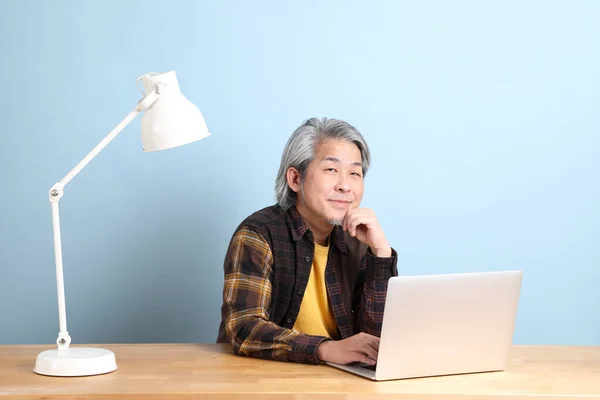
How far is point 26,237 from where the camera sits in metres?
2.73

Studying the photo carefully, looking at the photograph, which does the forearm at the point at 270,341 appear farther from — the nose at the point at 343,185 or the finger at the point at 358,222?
the nose at the point at 343,185

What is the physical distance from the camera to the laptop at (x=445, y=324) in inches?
65.9

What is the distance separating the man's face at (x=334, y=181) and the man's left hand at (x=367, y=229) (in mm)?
108

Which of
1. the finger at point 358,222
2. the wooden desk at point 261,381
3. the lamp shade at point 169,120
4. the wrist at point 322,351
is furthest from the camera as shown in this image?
the finger at point 358,222

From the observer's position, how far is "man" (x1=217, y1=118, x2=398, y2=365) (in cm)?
207

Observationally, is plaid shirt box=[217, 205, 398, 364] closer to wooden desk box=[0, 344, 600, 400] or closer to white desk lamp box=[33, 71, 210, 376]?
wooden desk box=[0, 344, 600, 400]

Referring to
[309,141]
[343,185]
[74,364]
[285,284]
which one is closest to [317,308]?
[285,284]

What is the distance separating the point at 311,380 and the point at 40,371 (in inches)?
23.8

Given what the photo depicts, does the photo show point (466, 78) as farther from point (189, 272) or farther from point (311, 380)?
point (311, 380)

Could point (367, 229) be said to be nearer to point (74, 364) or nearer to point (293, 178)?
point (293, 178)

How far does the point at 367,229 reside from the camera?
2080mm

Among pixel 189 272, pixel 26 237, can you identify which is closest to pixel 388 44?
pixel 189 272

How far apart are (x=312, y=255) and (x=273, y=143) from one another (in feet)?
2.21

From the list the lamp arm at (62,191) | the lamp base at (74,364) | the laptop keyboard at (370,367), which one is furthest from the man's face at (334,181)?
the lamp base at (74,364)
